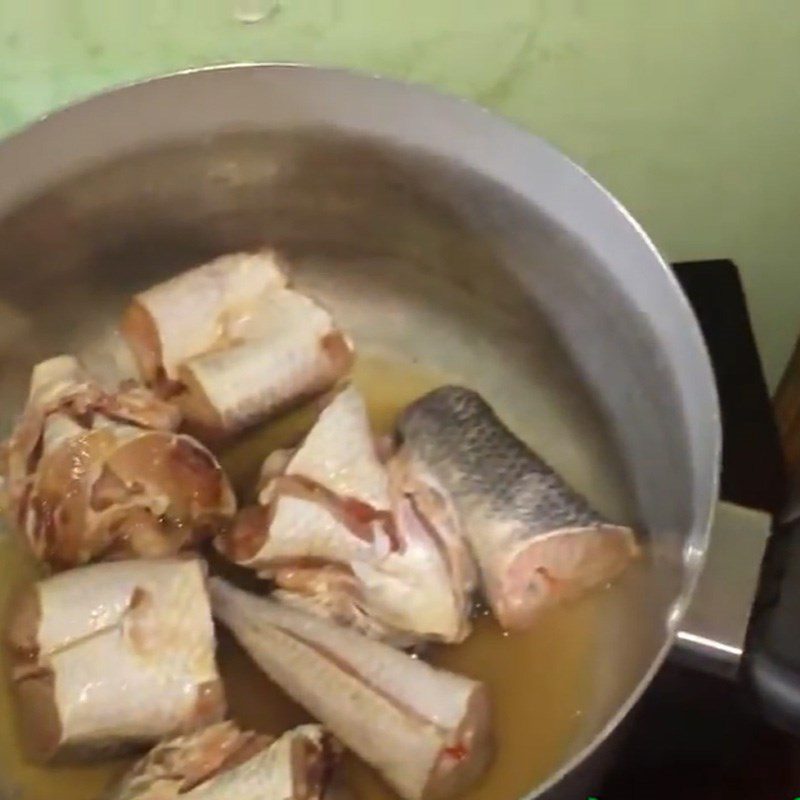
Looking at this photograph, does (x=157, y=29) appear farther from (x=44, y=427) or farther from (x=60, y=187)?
(x=44, y=427)

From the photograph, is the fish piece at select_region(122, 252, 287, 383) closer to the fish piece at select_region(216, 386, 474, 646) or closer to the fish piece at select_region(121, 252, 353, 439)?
the fish piece at select_region(121, 252, 353, 439)

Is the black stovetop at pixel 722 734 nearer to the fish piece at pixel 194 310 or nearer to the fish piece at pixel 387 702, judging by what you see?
Answer: the fish piece at pixel 387 702

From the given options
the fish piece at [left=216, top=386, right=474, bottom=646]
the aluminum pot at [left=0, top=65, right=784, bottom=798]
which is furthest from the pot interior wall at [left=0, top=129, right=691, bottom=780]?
the fish piece at [left=216, top=386, right=474, bottom=646]

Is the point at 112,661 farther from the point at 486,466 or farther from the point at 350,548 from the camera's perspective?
the point at 486,466

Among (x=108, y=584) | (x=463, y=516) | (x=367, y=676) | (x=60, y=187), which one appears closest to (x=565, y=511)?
(x=463, y=516)

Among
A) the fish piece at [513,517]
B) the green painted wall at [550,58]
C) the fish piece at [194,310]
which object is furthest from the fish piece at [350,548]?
the green painted wall at [550,58]

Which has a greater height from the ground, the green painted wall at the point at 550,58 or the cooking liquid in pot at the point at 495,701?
the green painted wall at the point at 550,58
